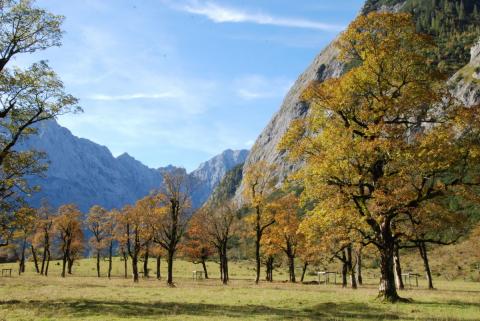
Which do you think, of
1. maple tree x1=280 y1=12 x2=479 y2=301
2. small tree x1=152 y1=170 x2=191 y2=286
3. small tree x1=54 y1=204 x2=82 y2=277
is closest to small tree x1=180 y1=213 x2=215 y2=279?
small tree x1=152 y1=170 x2=191 y2=286

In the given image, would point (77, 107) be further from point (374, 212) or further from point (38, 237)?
point (38, 237)

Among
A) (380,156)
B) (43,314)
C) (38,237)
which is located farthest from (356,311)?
(38,237)

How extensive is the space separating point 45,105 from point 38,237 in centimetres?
6913

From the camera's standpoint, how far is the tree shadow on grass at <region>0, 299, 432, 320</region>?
21547 millimetres

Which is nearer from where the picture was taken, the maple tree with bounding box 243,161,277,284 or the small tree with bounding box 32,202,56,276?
the maple tree with bounding box 243,161,277,284

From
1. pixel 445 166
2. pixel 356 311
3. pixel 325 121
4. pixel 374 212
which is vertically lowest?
pixel 356 311

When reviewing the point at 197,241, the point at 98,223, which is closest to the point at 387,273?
the point at 197,241

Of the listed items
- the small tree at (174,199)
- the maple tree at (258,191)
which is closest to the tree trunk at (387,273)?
the maple tree at (258,191)

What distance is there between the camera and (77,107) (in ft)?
98.6

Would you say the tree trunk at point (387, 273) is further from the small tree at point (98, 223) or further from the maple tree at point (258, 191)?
the small tree at point (98, 223)

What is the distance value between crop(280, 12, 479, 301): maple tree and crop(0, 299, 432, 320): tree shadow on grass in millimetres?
5160

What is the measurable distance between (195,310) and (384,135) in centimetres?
1641

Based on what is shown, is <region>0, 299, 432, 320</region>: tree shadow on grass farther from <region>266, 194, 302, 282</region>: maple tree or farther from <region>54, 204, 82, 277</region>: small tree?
<region>54, 204, 82, 277</region>: small tree

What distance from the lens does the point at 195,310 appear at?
24.3 meters
